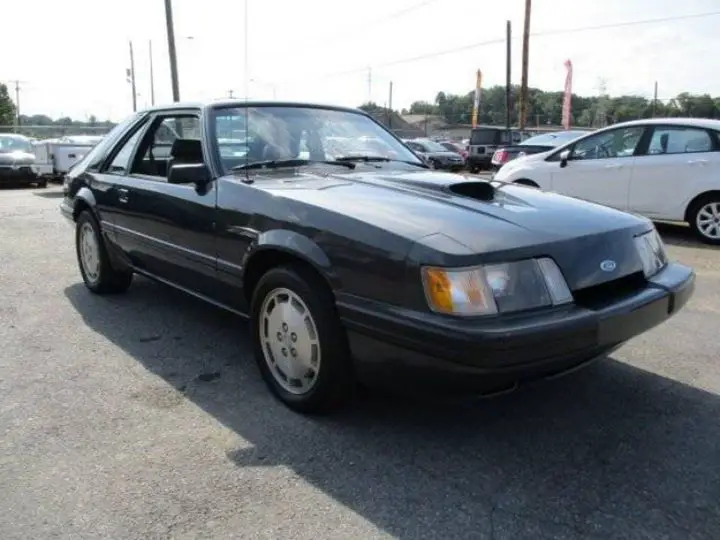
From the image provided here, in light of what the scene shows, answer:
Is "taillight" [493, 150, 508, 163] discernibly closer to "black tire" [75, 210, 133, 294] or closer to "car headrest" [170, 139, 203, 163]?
"black tire" [75, 210, 133, 294]

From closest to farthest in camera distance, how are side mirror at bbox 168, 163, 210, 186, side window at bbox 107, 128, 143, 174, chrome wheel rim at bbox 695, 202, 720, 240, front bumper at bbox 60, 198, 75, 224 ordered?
side mirror at bbox 168, 163, 210, 186 → side window at bbox 107, 128, 143, 174 → front bumper at bbox 60, 198, 75, 224 → chrome wheel rim at bbox 695, 202, 720, 240

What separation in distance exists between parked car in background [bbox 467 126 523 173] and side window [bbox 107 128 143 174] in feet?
55.2

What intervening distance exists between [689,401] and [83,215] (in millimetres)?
4535

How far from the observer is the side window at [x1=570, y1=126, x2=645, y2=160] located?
27.5 feet

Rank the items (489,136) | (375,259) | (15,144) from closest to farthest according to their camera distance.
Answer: (375,259), (15,144), (489,136)

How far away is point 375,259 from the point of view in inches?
106

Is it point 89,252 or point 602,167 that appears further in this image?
point 602,167

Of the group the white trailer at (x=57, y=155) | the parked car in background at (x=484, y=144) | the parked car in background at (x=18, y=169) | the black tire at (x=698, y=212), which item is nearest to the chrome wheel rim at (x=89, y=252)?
the black tire at (x=698, y=212)

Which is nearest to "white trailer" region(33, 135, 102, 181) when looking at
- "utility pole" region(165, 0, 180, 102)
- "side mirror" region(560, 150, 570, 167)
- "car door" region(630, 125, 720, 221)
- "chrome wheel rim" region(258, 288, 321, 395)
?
"utility pole" region(165, 0, 180, 102)

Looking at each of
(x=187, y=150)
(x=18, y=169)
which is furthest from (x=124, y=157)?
(x=18, y=169)

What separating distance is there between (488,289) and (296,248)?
928mm

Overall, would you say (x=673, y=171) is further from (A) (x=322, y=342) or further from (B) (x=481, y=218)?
(A) (x=322, y=342)

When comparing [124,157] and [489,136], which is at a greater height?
[489,136]

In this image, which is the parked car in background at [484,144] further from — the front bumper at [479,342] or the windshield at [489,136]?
the front bumper at [479,342]
